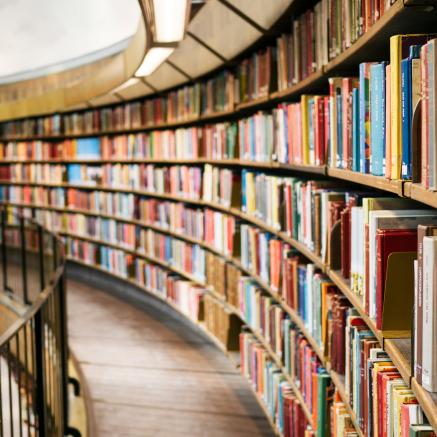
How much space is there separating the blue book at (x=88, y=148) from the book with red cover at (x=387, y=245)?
20.9 ft

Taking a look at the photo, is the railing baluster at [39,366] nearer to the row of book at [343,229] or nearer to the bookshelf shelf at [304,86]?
the row of book at [343,229]

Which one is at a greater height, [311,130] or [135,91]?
[135,91]

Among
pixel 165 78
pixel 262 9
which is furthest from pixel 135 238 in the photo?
pixel 262 9

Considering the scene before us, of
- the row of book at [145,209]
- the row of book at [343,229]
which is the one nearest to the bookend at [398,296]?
the row of book at [343,229]

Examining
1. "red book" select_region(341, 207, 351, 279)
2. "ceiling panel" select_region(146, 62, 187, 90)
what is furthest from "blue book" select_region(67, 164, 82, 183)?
"red book" select_region(341, 207, 351, 279)

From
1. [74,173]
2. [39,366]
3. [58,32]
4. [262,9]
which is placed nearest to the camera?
[39,366]

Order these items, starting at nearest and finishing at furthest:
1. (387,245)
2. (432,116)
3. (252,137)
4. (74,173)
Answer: (432,116) → (387,245) → (252,137) → (74,173)

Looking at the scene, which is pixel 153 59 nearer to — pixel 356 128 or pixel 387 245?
pixel 356 128

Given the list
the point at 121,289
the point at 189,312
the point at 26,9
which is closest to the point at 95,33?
the point at 26,9

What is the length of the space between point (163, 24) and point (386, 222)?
1963mm

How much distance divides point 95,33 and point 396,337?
7.72m

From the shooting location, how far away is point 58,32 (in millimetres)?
8789

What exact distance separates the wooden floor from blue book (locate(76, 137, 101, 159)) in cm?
190

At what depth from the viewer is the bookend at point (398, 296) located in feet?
5.44
